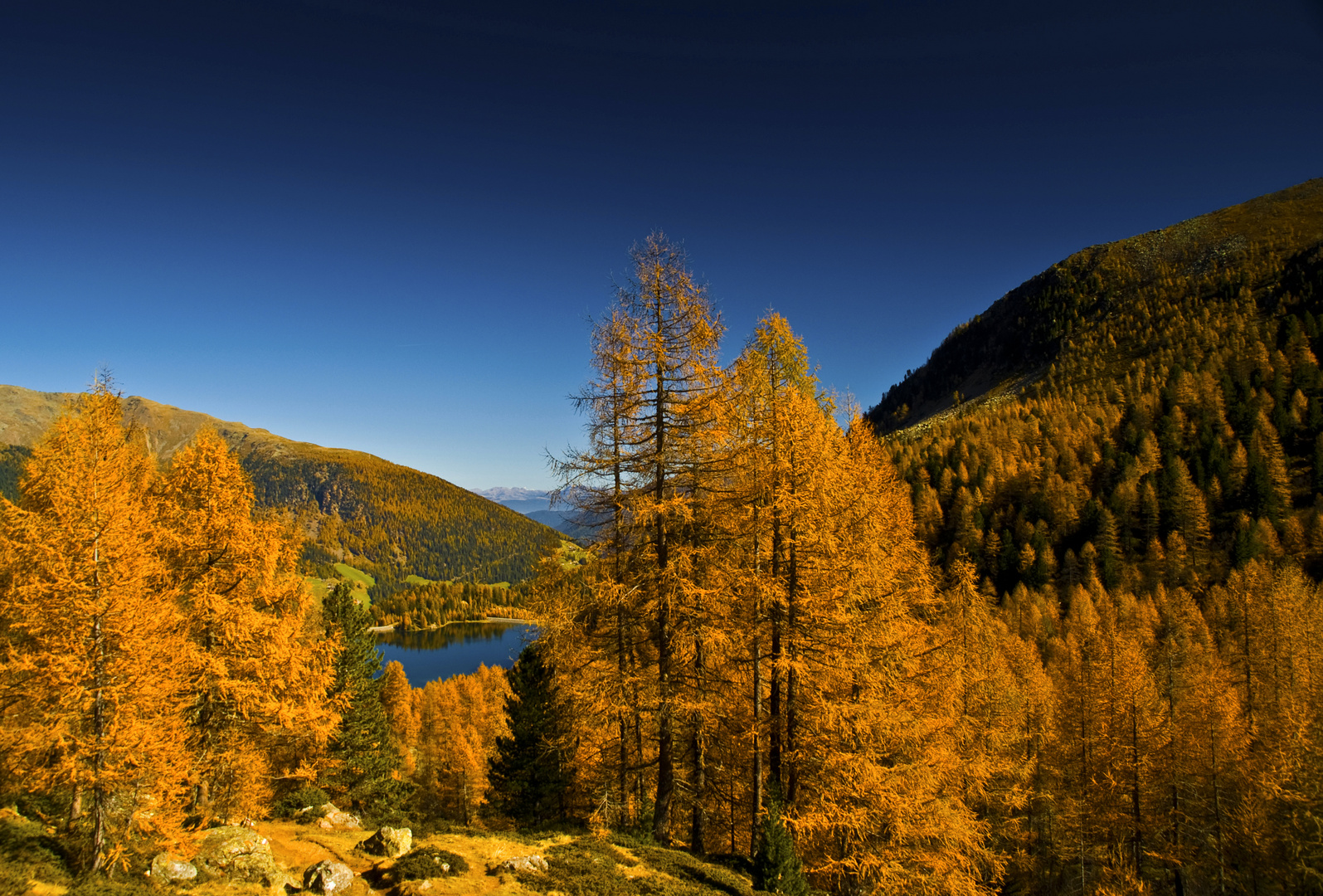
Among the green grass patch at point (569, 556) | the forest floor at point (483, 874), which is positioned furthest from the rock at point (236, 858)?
the green grass patch at point (569, 556)

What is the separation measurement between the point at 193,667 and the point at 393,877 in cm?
726

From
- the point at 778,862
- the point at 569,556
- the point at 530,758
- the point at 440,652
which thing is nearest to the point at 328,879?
the point at 778,862

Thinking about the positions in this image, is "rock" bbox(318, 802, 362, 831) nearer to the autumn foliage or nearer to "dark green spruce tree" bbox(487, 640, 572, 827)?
the autumn foliage

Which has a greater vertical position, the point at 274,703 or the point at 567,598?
the point at 567,598

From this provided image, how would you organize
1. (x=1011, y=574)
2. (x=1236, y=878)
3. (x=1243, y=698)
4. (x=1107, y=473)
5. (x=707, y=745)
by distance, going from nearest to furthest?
(x=707, y=745) < (x=1236, y=878) < (x=1243, y=698) < (x=1011, y=574) < (x=1107, y=473)

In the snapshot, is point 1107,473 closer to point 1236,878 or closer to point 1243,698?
point 1243,698

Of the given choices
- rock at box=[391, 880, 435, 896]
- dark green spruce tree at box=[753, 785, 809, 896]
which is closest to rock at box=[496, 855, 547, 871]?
rock at box=[391, 880, 435, 896]

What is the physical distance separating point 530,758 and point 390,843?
9293 mm

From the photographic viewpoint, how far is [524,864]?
1158cm

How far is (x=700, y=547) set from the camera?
13.3 metres

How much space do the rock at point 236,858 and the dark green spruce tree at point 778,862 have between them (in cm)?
986

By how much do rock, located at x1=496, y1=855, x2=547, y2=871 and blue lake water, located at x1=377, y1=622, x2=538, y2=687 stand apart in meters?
125

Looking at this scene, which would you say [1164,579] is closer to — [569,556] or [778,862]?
[569,556]

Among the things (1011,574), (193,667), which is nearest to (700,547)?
(193,667)
